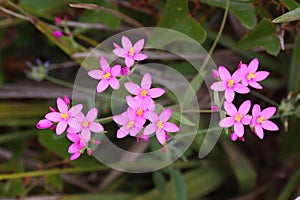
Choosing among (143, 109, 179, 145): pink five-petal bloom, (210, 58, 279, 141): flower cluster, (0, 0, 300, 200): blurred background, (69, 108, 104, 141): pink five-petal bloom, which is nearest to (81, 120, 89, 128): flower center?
(69, 108, 104, 141): pink five-petal bloom

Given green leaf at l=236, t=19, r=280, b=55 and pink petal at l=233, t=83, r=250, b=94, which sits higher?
green leaf at l=236, t=19, r=280, b=55

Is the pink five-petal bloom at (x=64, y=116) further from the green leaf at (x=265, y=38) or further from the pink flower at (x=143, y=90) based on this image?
the green leaf at (x=265, y=38)

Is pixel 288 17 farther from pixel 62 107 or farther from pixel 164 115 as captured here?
pixel 62 107

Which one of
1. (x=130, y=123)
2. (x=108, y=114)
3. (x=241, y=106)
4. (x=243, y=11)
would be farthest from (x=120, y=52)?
(x=108, y=114)

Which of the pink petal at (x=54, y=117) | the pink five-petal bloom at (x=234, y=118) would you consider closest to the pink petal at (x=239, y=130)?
the pink five-petal bloom at (x=234, y=118)

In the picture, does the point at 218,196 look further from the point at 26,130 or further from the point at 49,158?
the point at 26,130

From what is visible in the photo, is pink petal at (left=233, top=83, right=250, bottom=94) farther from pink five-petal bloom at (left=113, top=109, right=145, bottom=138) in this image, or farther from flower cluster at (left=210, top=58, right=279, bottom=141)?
pink five-petal bloom at (left=113, top=109, right=145, bottom=138)
